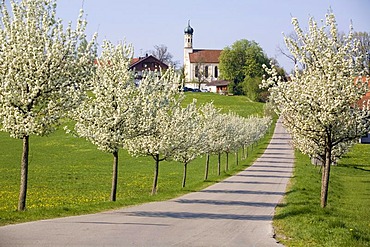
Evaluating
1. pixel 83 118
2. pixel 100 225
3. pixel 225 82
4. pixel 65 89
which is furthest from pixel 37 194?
pixel 225 82

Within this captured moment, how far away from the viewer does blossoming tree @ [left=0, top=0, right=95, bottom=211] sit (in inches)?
697

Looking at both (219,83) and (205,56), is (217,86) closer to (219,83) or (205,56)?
(219,83)

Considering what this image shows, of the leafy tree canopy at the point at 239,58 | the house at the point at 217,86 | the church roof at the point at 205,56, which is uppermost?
the church roof at the point at 205,56

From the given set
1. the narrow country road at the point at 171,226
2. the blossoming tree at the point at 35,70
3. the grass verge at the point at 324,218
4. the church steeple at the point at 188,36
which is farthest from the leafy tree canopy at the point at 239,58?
the blossoming tree at the point at 35,70

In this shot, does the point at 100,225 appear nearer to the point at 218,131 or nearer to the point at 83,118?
the point at 83,118

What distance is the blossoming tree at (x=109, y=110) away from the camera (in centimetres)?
2239

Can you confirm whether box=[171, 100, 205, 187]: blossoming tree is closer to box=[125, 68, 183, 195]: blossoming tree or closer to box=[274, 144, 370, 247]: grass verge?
box=[125, 68, 183, 195]: blossoming tree

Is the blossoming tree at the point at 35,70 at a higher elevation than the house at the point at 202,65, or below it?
below

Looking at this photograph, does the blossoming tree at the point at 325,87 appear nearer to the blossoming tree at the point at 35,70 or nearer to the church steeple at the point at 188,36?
the blossoming tree at the point at 35,70

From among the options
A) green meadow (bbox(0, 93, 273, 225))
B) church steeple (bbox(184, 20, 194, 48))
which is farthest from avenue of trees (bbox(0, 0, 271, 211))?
church steeple (bbox(184, 20, 194, 48))

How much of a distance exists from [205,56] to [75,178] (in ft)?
485

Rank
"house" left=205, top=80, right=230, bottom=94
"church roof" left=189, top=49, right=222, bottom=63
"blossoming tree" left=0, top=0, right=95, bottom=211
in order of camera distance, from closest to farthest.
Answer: "blossoming tree" left=0, top=0, right=95, bottom=211 < "house" left=205, top=80, right=230, bottom=94 < "church roof" left=189, top=49, right=222, bottom=63

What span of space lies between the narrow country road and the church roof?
158m

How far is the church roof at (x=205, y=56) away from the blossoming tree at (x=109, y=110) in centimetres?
16080
